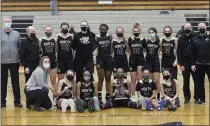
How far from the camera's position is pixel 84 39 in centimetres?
705

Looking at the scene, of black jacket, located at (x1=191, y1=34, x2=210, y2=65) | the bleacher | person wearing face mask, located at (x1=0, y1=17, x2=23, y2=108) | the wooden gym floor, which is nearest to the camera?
the wooden gym floor

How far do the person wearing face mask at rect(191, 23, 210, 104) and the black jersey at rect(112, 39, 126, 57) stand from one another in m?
1.34

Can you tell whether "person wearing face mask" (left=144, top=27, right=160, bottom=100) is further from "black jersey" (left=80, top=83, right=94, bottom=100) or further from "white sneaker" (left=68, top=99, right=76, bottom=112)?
"white sneaker" (left=68, top=99, right=76, bottom=112)

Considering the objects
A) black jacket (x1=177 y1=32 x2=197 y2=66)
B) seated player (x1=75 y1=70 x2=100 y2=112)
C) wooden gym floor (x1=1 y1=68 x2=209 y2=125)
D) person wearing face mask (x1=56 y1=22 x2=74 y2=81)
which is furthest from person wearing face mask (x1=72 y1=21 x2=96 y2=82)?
black jacket (x1=177 y1=32 x2=197 y2=66)

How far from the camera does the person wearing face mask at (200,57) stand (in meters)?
6.86

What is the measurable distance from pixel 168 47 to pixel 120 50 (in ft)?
3.06

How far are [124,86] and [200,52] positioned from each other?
1.59 m

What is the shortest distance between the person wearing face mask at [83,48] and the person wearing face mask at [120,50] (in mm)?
439

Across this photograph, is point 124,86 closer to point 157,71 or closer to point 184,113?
point 157,71

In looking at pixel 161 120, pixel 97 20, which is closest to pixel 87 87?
pixel 161 120

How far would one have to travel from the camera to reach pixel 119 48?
7.09 metres

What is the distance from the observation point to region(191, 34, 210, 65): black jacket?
685 centimetres

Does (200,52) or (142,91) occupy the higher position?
(200,52)

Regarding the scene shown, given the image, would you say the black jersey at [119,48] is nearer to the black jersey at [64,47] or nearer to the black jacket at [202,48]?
the black jersey at [64,47]
